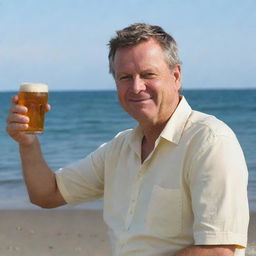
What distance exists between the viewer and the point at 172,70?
2.78 meters

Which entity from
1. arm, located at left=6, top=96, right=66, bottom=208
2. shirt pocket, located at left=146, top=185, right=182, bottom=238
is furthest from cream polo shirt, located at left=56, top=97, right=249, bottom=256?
arm, located at left=6, top=96, right=66, bottom=208

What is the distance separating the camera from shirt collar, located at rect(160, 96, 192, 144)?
2.62 m

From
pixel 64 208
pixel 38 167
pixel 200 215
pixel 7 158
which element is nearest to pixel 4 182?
pixel 64 208

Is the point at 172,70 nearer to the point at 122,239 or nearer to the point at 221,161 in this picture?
the point at 221,161

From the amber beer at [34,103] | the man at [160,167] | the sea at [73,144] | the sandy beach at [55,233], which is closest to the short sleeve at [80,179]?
the man at [160,167]

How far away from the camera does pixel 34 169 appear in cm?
302

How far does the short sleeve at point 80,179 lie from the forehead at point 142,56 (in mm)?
531

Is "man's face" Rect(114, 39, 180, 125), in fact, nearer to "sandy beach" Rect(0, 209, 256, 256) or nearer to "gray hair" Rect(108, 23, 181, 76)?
"gray hair" Rect(108, 23, 181, 76)

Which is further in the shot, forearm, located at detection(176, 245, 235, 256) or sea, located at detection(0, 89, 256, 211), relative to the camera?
sea, located at detection(0, 89, 256, 211)

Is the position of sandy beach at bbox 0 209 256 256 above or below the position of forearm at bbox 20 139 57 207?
below

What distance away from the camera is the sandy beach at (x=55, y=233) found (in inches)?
248

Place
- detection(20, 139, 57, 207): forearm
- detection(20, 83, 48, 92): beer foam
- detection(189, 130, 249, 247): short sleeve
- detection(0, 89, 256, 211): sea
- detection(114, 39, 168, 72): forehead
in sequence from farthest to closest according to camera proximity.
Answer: detection(0, 89, 256, 211): sea → detection(20, 139, 57, 207): forearm → detection(20, 83, 48, 92): beer foam → detection(114, 39, 168, 72): forehead → detection(189, 130, 249, 247): short sleeve

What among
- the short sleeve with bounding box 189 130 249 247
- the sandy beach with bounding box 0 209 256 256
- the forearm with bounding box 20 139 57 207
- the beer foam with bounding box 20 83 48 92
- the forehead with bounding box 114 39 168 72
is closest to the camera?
the short sleeve with bounding box 189 130 249 247

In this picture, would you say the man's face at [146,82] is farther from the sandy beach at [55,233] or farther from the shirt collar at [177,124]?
the sandy beach at [55,233]
